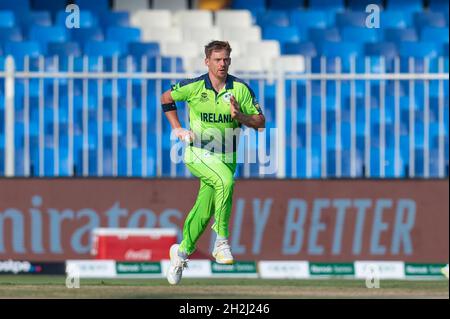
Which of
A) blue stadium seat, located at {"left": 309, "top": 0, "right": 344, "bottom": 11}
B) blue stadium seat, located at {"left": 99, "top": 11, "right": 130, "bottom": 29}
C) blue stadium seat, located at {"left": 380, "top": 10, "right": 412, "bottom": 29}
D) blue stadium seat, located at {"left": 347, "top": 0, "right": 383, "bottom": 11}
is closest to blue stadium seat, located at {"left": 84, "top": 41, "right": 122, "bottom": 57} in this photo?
blue stadium seat, located at {"left": 99, "top": 11, "right": 130, "bottom": 29}

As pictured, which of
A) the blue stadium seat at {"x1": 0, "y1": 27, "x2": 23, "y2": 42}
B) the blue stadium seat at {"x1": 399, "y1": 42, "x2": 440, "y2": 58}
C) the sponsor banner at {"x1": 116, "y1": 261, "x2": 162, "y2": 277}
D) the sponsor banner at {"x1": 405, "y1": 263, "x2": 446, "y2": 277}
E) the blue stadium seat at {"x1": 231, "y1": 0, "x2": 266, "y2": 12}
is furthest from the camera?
the blue stadium seat at {"x1": 231, "y1": 0, "x2": 266, "y2": 12}

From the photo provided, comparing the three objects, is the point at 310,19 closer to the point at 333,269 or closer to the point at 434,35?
the point at 434,35

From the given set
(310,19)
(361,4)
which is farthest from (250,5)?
(361,4)

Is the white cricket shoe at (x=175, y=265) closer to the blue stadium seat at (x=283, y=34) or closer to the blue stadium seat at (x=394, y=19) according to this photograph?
the blue stadium seat at (x=283, y=34)

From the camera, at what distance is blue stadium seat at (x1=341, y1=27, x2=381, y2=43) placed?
20.8 metres

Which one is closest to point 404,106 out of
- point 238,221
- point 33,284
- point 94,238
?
point 238,221

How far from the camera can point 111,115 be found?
18.0 metres

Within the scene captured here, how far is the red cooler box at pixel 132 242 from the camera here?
16.5 m

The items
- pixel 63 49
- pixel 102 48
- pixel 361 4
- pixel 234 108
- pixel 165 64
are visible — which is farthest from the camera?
pixel 361 4

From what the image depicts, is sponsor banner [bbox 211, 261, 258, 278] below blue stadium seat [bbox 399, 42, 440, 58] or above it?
below

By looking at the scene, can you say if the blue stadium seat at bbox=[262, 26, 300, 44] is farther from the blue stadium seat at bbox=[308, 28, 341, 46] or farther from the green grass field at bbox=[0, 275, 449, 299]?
the green grass field at bbox=[0, 275, 449, 299]

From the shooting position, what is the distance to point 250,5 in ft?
71.8

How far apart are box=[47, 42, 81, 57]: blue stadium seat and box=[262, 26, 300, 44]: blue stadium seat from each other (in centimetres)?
303

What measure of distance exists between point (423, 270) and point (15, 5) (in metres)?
8.61
